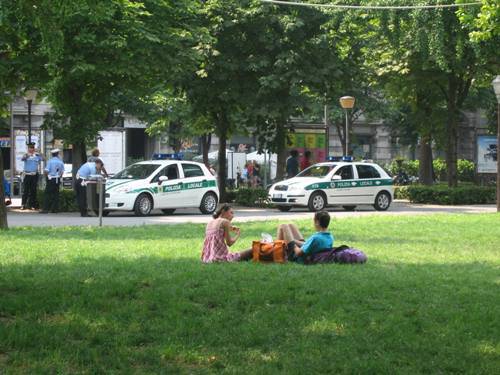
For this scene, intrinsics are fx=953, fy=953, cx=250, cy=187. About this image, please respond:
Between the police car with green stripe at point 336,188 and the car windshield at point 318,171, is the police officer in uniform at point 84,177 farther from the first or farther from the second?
the car windshield at point 318,171

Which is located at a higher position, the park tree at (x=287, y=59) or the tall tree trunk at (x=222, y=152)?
the park tree at (x=287, y=59)

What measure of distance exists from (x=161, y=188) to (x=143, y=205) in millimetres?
792

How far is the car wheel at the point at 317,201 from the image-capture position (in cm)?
2983

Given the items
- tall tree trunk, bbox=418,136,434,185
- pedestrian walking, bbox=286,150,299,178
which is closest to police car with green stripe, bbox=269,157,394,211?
pedestrian walking, bbox=286,150,299,178

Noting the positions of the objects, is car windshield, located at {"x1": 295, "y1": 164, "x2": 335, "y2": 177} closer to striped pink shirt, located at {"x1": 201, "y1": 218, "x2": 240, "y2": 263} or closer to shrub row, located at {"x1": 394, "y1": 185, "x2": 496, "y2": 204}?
shrub row, located at {"x1": 394, "y1": 185, "x2": 496, "y2": 204}

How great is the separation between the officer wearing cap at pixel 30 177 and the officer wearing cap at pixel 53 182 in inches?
40.0

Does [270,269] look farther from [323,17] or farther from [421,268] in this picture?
[323,17]

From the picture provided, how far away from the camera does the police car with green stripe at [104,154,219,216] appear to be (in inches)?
1040

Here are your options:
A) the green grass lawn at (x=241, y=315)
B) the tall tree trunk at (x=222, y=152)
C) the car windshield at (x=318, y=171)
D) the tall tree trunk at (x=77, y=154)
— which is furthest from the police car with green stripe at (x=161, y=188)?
the green grass lawn at (x=241, y=315)

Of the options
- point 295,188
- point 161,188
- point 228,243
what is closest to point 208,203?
point 161,188

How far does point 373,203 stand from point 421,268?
19515 millimetres

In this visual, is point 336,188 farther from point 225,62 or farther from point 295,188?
point 225,62

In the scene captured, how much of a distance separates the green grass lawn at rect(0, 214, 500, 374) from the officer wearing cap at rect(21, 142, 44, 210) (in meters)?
16.0

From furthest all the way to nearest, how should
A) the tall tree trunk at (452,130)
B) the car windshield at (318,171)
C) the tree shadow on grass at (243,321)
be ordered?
the tall tree trunk at (452,130) → the car windshield at (318,171) → the tree shadow on grass at (243,321)
